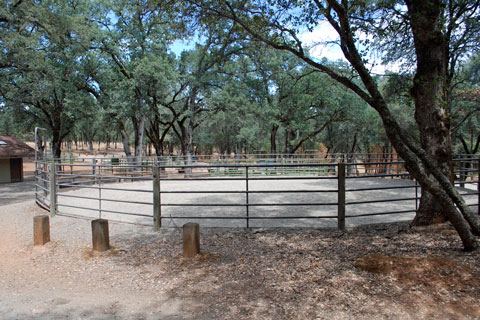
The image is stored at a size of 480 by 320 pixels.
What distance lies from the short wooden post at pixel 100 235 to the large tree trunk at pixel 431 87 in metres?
5.35

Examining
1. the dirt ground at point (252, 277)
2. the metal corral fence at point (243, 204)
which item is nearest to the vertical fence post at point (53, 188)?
the metal corral fence at point (243, 204)

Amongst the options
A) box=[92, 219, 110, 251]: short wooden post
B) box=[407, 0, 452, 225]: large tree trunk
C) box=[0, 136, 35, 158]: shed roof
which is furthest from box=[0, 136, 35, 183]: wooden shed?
box=[407, 0, 452, 225]: large tree trunk

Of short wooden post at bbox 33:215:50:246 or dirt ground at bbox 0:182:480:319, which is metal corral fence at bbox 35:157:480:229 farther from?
short wooden post at bbox 33:215:50:246

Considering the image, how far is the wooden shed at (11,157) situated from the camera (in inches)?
683

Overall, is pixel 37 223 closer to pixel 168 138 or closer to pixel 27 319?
pixel 27 319

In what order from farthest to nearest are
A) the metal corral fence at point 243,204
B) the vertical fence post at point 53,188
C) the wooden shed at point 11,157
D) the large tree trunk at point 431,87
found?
the wooden shed at point 11,157 → the vertical fence post at point 53,188 → the metal corral fence at point 243,204 → the large tree trunk at point 431,87

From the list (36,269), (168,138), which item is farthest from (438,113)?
(168,138)

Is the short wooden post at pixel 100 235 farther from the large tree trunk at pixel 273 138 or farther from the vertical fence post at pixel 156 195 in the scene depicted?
the large tree trunk at pixel 273 138

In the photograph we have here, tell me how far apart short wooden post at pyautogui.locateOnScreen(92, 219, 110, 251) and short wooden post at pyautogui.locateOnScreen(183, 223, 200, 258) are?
145 centimetres

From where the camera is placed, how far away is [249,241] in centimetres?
558

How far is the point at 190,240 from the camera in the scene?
482 cm

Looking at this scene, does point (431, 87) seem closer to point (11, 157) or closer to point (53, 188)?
point (53, 188)

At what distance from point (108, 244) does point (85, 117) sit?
19688mm

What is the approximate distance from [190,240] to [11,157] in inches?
680
